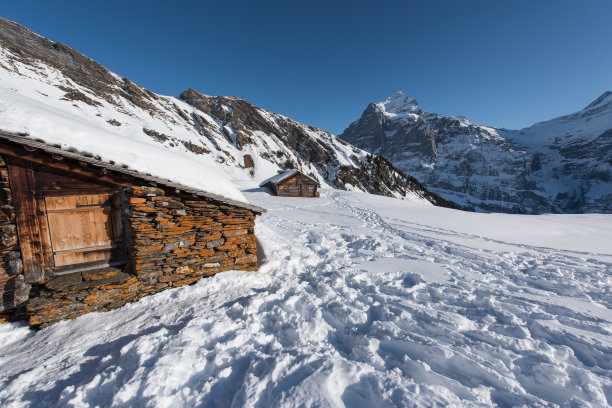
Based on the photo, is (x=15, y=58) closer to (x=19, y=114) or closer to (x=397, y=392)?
(x=19, y=114)

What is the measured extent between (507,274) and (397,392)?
5.21 meters

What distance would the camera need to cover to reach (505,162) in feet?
549

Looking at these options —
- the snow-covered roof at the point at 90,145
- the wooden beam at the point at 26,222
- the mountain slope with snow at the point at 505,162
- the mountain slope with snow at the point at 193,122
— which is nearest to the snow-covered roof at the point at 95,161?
the snow-covered roof at the point at 90,145

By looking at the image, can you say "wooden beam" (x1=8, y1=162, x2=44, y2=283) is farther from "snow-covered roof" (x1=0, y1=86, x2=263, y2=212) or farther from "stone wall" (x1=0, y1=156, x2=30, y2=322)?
"snow-covered roof" (x1=0, y1=86, x2=263, y2=212)

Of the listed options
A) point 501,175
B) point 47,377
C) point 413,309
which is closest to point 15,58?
point 47,377

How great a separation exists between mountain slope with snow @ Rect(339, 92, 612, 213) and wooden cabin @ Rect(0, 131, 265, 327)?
16862 cm

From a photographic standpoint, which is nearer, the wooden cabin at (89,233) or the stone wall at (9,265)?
the stone wall at (9,265)

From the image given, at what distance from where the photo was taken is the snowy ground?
8.30ft

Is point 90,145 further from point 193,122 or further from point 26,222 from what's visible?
point 193,122

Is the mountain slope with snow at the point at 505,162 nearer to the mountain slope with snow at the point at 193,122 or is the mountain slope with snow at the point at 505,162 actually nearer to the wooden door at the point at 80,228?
the mountain slope with snow at the point at 193,122

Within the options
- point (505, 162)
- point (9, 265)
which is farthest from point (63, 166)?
point (505, 162)

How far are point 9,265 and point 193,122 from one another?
2546 inches

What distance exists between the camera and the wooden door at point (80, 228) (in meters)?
4.11

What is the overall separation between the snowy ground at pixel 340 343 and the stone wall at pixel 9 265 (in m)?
0.29
